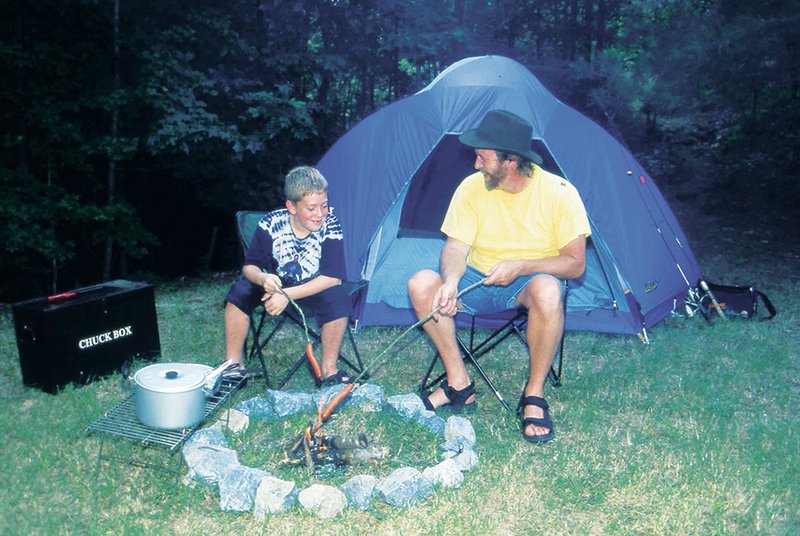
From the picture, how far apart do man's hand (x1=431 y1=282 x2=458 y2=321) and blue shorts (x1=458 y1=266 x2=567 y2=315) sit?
272 mm

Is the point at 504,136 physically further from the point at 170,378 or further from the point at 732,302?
the point at 732,302

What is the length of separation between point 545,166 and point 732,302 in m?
1.55

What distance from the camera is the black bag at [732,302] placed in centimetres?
443

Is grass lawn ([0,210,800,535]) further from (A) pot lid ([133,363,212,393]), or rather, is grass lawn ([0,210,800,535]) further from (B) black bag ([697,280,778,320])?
(B) black bag ([697,280,778,320])

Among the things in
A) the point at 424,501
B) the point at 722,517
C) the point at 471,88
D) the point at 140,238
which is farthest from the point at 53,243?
the point at 722,517

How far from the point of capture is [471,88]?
3.96m

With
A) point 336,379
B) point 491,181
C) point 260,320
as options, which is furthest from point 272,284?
point 491,181

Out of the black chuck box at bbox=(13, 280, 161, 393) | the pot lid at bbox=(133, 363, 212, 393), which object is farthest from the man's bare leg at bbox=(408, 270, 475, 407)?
the black chuck box at bbox=(13, 280, 161, 393)

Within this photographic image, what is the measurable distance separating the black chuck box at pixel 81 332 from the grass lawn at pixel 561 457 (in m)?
0.10

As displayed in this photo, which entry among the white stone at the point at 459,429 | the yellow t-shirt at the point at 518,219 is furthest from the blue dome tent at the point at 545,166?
the white stone at the point at 459,429

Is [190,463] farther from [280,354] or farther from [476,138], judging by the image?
[476,138]

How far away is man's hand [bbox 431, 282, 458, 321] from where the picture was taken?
9.35 feet

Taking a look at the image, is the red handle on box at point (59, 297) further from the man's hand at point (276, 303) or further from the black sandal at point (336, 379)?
the black sandal at point (336, 379)

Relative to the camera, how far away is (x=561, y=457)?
104 inches
